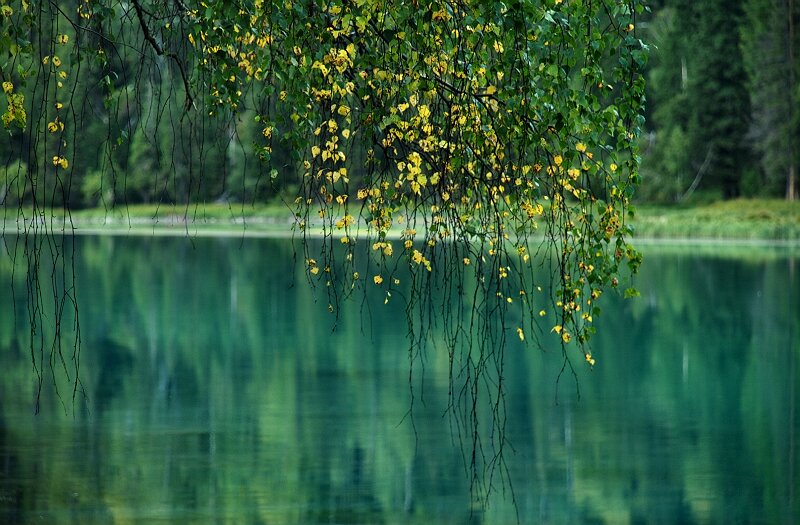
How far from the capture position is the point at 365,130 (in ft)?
16.5

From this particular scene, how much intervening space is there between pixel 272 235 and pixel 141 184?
1859 cm

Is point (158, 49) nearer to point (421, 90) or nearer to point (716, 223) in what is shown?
point (421, 90)

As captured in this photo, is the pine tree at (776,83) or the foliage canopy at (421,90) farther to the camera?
the pine tree at (776,83)

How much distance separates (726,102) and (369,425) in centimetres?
4823

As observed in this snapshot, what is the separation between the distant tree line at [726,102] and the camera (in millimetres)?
55562

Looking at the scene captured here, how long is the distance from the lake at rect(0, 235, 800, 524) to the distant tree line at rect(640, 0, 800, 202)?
30603 millimetres

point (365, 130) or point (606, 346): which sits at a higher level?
point (365, 130)

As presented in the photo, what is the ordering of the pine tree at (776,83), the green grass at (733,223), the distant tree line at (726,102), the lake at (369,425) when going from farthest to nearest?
the distant tree line at (726,102)
the pine tree at (776,83)
the green grass at (733,223)
the lake at (369,425)

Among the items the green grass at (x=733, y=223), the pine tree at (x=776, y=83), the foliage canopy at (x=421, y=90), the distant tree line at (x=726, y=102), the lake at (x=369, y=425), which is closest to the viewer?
the foliage canopy at (x=421, y=90)

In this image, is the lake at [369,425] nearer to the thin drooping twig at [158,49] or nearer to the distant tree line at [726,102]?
the thin drooping twig at [158,49]

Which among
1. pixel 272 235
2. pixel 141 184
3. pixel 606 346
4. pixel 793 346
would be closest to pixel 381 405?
pixel 606 346

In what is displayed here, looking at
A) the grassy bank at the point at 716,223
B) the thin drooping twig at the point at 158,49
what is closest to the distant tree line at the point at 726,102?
the grassy bank at the point at 716,223

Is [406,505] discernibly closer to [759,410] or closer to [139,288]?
[759,410]

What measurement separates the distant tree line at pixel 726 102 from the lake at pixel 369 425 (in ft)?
100
